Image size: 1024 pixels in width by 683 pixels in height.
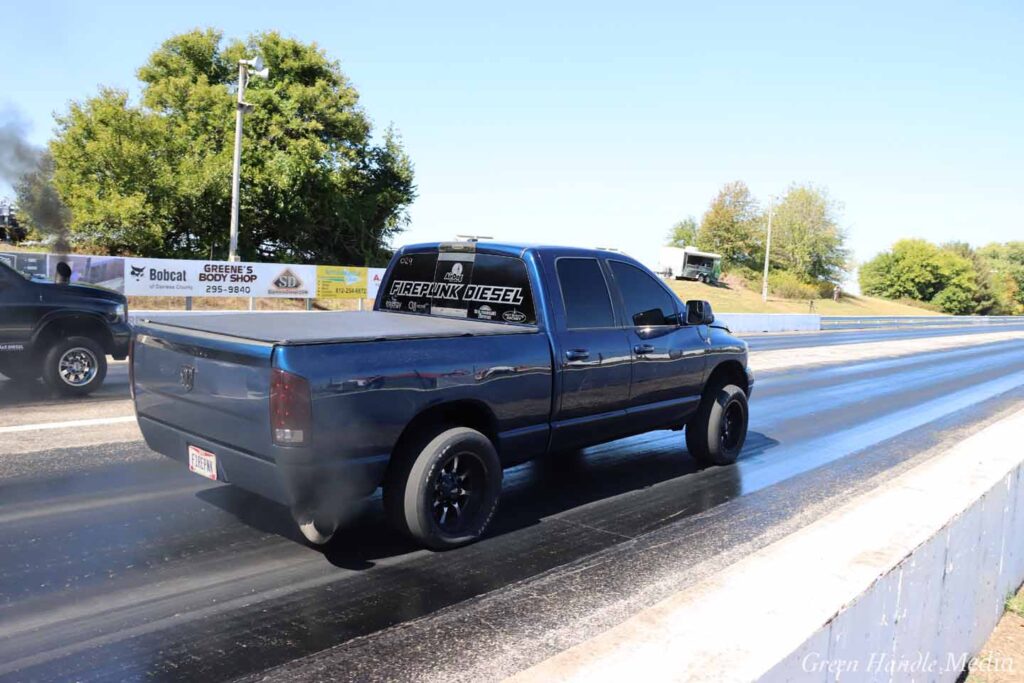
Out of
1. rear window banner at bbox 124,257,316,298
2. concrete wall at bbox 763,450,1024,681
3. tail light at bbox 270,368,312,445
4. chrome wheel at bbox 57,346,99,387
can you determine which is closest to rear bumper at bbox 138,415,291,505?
tail light at bbox 270,368,312,445

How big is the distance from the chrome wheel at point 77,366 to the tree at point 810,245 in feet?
278

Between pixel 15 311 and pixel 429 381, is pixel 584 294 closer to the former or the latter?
pixel 429 381

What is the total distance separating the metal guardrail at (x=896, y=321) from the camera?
47.3 meters

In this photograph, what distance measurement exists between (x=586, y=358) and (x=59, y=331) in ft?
22.8

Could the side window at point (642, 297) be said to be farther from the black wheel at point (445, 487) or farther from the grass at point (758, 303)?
the grass at point (758, 303)

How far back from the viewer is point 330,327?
468 centimetres

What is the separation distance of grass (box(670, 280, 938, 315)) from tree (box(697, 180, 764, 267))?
24.3 ft

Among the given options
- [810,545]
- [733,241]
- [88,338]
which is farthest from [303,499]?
[733,241]

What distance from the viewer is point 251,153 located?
34906 mm

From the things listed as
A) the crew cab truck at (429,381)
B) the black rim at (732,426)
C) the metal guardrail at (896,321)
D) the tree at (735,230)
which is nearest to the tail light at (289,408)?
the crew cab truck at (429,381)

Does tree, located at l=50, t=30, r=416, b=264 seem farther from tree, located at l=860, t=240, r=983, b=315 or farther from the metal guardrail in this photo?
tree, located at l=860, t=240, r=983, b=315

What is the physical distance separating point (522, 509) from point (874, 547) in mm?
2973

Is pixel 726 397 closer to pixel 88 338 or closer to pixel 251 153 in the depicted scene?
pixel 88 338

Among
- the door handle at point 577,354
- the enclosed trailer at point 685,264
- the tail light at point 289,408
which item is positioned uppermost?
the enclosed trailer at point 685,264
